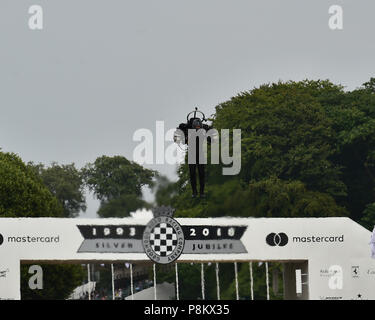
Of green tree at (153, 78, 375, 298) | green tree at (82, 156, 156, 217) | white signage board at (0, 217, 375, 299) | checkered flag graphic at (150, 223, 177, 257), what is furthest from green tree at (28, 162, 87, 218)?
green tree at (153, 78, 375, 298)

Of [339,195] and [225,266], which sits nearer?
[225,266]

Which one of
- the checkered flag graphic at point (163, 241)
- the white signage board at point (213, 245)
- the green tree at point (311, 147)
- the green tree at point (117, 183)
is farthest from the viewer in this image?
the green tree at point (311, 147)

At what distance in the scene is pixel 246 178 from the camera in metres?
60.6

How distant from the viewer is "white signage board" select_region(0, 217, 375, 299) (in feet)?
109

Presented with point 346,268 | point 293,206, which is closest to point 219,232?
point 346,268

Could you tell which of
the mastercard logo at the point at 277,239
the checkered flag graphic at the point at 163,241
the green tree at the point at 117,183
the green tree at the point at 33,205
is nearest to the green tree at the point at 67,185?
the green tree at the point at 117,183

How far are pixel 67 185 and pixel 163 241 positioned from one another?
4.13m

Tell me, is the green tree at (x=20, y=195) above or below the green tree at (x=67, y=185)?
below

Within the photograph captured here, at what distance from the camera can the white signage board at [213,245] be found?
3338cm

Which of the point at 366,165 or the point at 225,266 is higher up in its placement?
the point at 366,165

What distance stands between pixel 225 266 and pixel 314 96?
18.2 metres

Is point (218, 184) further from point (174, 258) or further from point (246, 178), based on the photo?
point (246, 178)

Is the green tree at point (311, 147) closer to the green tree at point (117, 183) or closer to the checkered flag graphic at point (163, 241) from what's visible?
the checkered flag graphic at point (163, 241)
